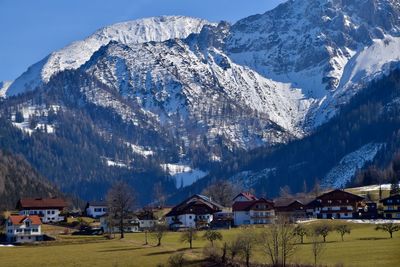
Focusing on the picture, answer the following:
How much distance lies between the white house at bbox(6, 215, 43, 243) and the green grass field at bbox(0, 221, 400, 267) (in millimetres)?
11451

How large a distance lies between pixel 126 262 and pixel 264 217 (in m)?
87.2

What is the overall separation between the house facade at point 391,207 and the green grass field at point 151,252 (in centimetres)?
3779

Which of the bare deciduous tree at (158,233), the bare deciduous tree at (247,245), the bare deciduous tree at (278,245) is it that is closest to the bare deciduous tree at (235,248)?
the bare deciduous tree at (247,245)

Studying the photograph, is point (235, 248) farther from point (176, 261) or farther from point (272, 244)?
point (176, 261)

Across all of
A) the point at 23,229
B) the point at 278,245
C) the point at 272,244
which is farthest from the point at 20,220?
the point at 278,245

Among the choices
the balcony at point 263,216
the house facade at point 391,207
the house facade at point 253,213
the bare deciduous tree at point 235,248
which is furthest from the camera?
the balcony at point 263,216

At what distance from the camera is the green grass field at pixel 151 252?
99750mm

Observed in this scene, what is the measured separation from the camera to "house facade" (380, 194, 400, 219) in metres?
179

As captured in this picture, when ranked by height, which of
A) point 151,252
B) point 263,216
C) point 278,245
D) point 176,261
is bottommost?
point 176,261

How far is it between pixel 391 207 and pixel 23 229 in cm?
8802

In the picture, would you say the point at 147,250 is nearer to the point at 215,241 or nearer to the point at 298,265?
the point at 215,241

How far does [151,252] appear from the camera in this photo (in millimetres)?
116375

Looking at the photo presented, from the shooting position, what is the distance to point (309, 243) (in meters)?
124

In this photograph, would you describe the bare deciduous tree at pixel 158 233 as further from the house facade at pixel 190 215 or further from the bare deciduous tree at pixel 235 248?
the house facade at pixel 190 215
